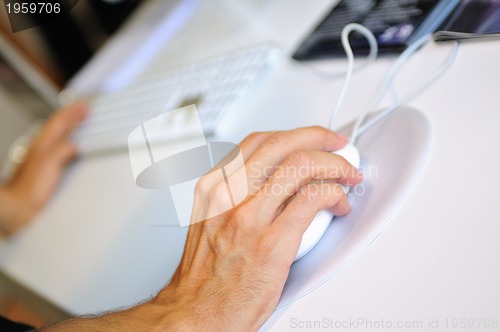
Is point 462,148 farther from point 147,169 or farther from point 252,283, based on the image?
point 147,169

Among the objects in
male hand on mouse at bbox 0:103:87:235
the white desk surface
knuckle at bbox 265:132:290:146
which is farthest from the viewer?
male hand on mouse at bbox 0:103:87:235

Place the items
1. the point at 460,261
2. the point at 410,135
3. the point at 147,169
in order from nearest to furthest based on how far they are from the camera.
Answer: the point at 460,261 < the point at 410,135 < the point at 147,169

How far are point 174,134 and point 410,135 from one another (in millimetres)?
337

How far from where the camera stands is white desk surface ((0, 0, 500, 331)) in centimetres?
35

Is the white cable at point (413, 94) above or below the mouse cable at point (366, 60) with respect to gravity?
below

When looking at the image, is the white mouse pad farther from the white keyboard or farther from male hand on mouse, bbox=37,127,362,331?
the white keyboard

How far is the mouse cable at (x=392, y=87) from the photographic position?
0.49 meters

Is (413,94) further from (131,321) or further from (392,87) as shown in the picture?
(131,321)

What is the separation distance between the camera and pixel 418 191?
0.41 m

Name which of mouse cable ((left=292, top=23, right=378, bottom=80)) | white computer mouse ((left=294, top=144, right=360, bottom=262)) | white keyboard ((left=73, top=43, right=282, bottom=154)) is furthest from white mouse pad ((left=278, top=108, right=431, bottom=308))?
white keyboard ((left=73, top=43, right=282, bottom=154))

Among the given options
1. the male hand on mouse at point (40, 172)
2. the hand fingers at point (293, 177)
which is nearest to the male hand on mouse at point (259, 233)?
the hand fingers at point (293, 177)

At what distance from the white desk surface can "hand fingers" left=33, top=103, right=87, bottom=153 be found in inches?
3.6

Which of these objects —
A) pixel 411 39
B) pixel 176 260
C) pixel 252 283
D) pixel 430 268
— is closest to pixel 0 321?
pixel 176 260

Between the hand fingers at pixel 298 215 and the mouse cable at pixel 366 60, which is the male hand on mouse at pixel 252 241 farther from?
the mouse cable at pixel 366 60
